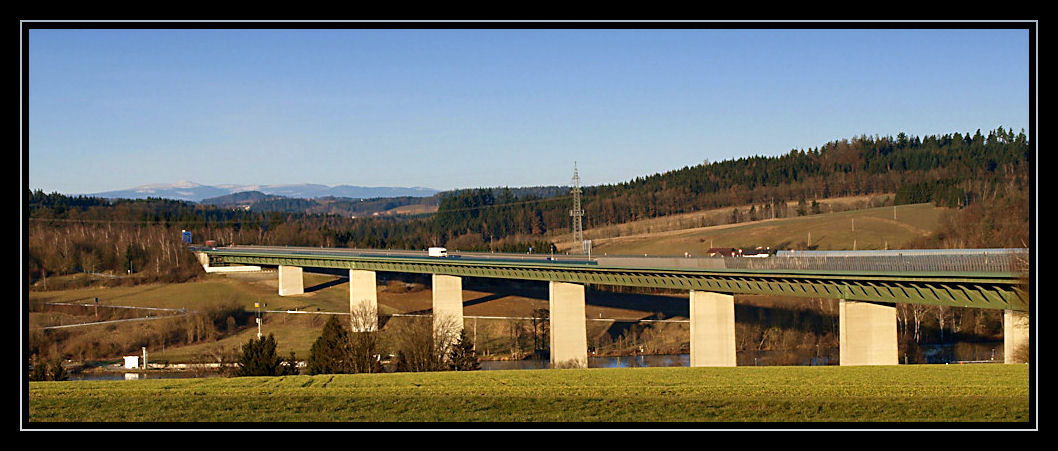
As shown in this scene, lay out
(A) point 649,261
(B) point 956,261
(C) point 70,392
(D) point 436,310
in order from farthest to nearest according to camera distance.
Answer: (D) point 436,310
(A) point 649,261
(B) point 956,261
(C) point 70,392

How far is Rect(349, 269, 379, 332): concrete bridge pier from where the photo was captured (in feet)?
319

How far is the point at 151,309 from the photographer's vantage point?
359 feet

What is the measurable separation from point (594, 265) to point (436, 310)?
22.1 metres

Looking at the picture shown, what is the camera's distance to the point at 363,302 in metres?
105

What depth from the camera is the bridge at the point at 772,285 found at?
48.0 m

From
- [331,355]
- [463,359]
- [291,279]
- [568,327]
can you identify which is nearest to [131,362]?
[331,355]

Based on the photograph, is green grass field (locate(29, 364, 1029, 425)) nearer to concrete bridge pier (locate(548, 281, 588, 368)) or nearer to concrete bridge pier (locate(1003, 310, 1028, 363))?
concrete bridge pier (locate(1003, 310, 1028, 363))

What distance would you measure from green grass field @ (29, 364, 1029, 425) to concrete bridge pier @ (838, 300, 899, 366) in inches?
703

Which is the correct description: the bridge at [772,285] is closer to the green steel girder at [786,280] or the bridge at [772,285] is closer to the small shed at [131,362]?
the green steel girder at [786,280]

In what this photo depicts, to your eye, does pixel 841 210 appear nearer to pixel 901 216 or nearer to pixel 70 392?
pixel 901 216

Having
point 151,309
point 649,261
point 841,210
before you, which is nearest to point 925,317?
point 649,261

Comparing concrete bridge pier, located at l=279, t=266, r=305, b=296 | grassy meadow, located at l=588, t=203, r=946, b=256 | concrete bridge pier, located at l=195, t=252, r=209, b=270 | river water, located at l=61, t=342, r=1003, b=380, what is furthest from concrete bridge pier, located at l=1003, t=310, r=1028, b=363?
concrete bridge pier, located at l=195, t=252, r=209, b=270

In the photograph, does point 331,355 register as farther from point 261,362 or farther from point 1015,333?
point 1015,333

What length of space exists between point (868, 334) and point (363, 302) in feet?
206
